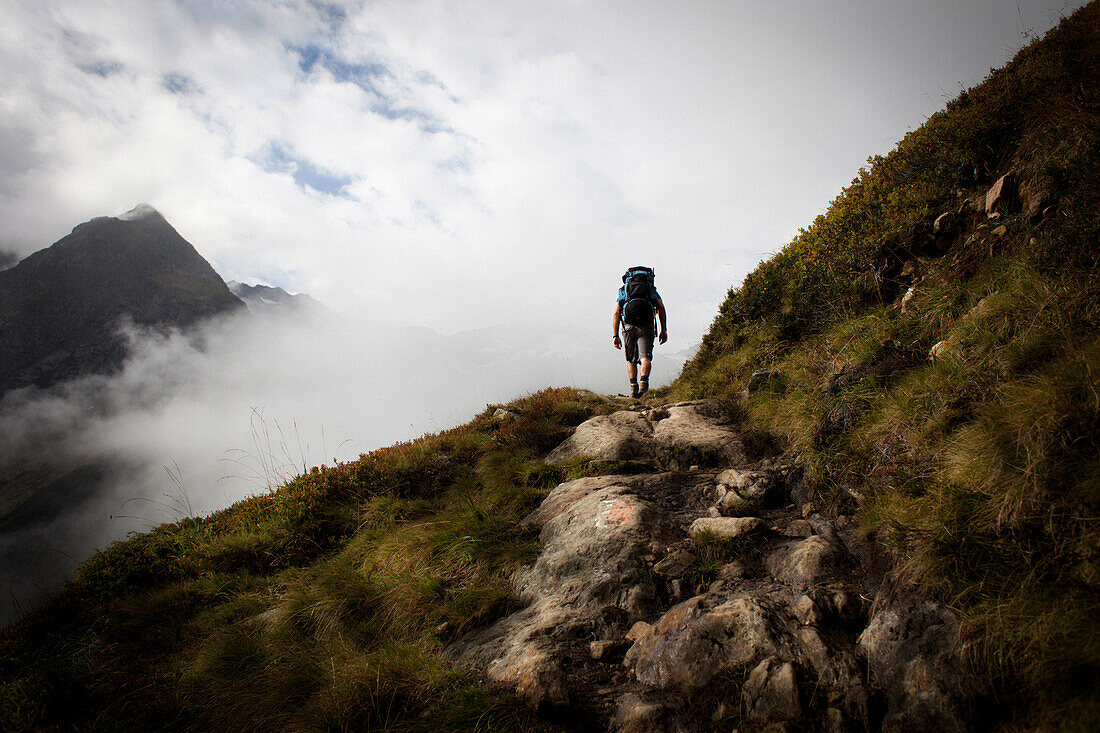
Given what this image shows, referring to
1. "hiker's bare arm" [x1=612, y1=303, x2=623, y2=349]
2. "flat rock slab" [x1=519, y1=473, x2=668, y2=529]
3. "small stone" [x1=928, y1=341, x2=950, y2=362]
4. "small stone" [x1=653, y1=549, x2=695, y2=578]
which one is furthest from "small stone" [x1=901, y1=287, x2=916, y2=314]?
"hiker's bare arm" [x1=612, y1=303, x2=623, y2=349]

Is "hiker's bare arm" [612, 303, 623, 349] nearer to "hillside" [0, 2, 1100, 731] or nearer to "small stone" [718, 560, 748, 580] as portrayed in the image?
"hillside" [0, 2, 1100, 731]

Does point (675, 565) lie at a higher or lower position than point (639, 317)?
lower

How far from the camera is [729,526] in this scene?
161 inches

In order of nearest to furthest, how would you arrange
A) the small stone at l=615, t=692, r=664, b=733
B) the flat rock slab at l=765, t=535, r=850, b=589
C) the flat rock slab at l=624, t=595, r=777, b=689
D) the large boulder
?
the large boulder < the small stone at l=615, t=692, r=664, b=733 < the flat rock slab at l=624, t=595, r=777, b=689 < the flat rock slab at l=765, t=535, r=850, b=589

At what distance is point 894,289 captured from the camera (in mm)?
5973

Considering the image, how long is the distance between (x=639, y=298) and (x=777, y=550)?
8819 mm

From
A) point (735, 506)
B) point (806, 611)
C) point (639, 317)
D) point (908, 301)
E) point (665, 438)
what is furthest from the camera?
point (639, 317)

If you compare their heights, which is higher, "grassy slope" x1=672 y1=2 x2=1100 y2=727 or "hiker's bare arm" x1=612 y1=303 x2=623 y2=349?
"hiker's bare arm" x1=612 y1=303 x2=623 y2=349

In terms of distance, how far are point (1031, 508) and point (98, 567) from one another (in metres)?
9.94

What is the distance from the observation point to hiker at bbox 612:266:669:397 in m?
11.8

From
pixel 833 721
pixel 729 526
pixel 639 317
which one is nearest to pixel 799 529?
pixel 729 526

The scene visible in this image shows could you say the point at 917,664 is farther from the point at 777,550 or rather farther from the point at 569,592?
the point at 569,592

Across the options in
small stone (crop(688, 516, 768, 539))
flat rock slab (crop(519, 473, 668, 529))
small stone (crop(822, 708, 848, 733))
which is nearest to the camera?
small stone (crop(822, 708, 848, 733))

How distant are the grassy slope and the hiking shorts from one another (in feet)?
13.1
